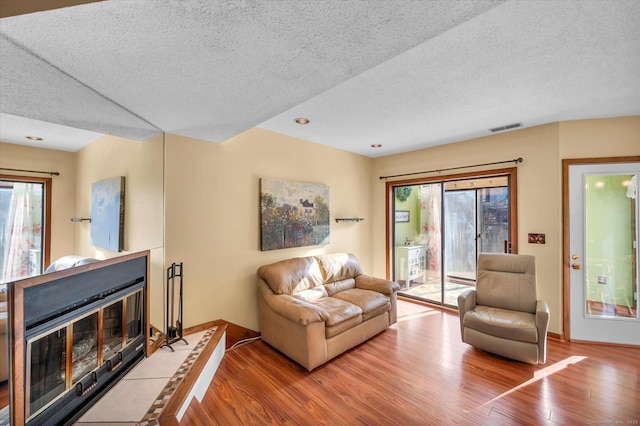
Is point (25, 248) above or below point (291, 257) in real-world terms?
above

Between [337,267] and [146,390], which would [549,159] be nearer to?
[337,267]

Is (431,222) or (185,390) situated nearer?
(185,390)

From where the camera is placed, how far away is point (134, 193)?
6.47 feet

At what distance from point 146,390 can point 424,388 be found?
214 cm

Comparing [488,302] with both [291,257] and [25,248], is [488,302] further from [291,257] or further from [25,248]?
[25,248]

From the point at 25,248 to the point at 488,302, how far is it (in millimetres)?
4005

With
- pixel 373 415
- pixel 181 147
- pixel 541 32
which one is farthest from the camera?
pixel 181 147

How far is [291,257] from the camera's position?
3594mm

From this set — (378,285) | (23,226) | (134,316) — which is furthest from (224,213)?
(378,285)

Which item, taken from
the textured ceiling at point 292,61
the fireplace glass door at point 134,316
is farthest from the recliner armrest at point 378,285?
A: the fireplace glass door at point 134,316

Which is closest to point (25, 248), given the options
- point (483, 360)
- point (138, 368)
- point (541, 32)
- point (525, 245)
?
point (138, 368)

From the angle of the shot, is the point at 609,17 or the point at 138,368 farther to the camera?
the point at 138,368

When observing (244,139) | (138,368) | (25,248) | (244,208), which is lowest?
(138,368)

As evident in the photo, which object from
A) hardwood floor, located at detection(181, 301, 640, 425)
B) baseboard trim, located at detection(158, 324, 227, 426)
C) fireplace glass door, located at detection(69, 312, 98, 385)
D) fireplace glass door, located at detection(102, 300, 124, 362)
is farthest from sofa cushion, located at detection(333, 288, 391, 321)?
fireplace glass door, located at detection(69, 312, 98, 385)
